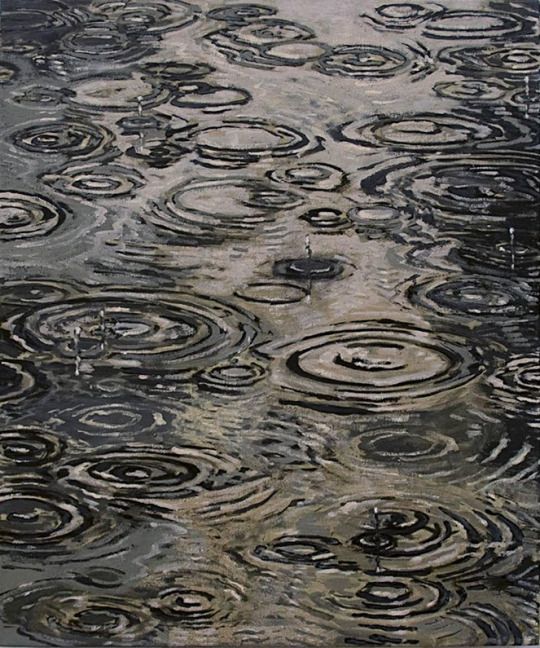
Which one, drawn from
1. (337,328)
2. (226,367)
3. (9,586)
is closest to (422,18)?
(337,328)

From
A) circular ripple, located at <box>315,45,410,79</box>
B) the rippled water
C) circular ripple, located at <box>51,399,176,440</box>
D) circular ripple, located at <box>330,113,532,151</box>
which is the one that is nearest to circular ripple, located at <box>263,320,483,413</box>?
the rippled water

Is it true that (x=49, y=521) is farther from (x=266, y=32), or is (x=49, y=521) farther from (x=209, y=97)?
(x=266, y=32)

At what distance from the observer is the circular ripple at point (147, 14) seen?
6.44 feet

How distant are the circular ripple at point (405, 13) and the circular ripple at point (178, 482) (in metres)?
0.80

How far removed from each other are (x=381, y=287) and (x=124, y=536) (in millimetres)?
615

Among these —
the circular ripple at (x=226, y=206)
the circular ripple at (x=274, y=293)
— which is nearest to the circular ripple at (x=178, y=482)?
the circular ripple at (x=274, y=293)

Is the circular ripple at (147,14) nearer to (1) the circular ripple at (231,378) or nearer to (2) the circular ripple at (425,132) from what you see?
(2) the circular ripple at (425,132)

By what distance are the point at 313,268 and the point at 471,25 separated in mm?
500

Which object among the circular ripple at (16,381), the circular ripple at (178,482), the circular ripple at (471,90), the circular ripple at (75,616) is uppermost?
the circular ripple at (471,90)

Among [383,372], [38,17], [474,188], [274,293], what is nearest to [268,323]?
[274,293]

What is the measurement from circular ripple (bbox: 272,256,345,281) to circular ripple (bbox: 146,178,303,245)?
90 millimetres

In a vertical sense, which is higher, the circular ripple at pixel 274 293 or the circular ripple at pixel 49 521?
the circular ripple at pixel 274 293

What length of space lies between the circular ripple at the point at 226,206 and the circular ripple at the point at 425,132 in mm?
156

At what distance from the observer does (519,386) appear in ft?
6.32
